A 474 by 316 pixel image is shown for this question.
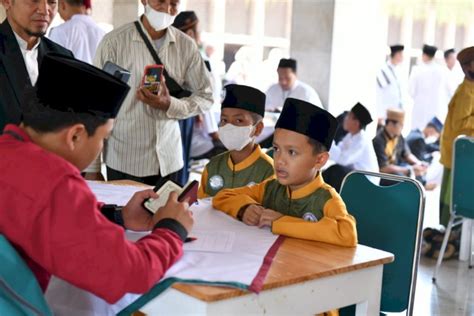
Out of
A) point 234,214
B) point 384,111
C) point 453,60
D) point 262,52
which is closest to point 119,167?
point 234,214

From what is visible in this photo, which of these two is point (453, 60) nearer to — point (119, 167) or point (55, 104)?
point (119, 167)

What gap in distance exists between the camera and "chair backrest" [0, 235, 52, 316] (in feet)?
5.60

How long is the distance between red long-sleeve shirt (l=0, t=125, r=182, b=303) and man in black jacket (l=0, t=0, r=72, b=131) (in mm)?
1372

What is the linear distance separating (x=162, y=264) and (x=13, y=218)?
36cm

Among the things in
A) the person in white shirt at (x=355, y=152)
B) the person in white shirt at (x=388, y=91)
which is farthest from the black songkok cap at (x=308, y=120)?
the person in white shirt at (x=388, y=91)

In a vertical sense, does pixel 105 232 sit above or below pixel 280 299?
above

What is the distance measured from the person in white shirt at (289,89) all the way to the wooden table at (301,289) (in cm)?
485

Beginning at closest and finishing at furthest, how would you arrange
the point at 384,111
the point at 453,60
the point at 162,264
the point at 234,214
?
the point at 162,264, the point at 234,214, the point at 384,111, the point at 453,60

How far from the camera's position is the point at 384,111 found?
9008 millimetres

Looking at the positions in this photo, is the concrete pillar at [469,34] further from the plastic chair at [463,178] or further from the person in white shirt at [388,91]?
the plastic chair at [463,178]

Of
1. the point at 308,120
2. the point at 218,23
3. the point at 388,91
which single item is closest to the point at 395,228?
the point at 308,120

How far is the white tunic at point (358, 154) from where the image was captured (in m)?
5.73

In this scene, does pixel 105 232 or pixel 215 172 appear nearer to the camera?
pixel 105 232

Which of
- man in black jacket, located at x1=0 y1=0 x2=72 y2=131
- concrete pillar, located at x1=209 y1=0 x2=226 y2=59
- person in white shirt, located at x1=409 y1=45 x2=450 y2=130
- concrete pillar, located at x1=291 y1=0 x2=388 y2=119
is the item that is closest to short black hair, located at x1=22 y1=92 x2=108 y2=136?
man in black jacket, located at x1=0 y1=0 x2=72 y2=131
